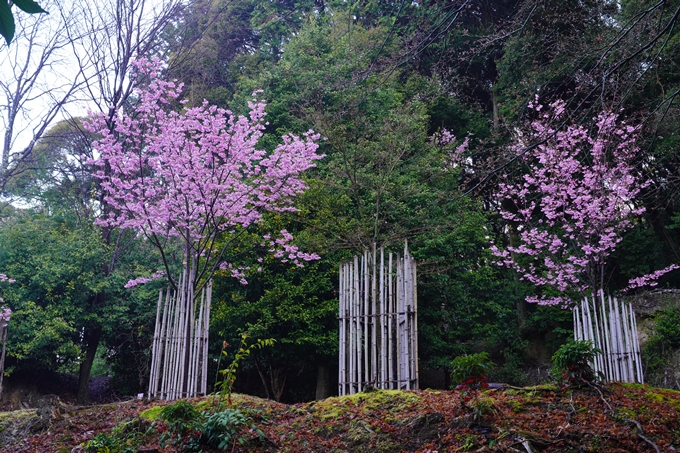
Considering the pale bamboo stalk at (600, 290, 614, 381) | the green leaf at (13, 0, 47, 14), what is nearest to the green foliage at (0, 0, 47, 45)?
the green leaf at (13, 0, 47, 14)

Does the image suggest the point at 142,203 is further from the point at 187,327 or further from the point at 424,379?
the point at 424,379

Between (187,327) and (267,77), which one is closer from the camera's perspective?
(187,327)

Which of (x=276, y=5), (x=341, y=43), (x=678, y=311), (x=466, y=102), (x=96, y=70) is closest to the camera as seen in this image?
(x=678, y=311)

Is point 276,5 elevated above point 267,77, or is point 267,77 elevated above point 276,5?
point 276,5

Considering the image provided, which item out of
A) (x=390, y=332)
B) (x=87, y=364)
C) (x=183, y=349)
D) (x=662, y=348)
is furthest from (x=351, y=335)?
(x=87, y=364)

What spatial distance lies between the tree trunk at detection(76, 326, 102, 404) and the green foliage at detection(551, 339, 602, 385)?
11.7 m

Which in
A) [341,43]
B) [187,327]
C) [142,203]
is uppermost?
[341,43]

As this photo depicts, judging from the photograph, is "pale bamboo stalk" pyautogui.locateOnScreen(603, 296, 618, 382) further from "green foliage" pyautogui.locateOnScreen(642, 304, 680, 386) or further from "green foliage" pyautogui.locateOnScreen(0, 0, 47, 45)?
"green foliage" pyautogui.locateOnScreen(0, 0, 47, 45)

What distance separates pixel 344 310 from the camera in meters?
6.78

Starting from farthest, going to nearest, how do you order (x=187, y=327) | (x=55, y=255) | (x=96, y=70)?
1. (x=55, y=255)
2. (x=96, y=70)
3. (x=187, y=327)

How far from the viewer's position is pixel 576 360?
15.3ft

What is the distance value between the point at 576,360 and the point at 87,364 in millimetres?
12376

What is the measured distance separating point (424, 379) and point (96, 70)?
10969 millimetres

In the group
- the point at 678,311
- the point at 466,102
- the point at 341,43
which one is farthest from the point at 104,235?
the point at 678,311
